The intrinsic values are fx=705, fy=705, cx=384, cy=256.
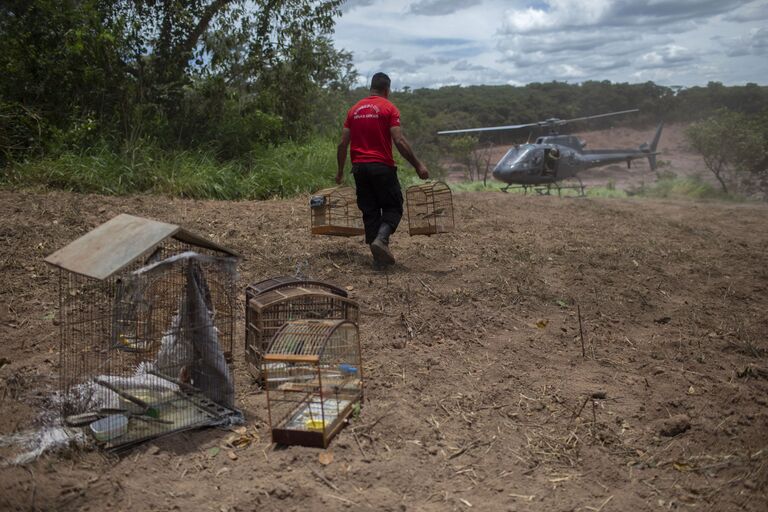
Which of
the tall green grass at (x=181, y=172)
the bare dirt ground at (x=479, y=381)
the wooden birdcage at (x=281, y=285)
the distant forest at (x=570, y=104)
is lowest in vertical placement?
the bare dirt ground at (x=479, y=381)

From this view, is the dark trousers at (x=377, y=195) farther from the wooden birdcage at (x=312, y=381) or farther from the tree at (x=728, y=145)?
the tree at (x=728, y=145)

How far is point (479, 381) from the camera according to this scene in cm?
489

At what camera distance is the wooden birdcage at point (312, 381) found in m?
3.90

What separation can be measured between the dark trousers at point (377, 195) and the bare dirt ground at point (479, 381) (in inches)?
19.9

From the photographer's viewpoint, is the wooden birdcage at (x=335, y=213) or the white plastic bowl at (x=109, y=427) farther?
the wooden birdcage at (x=335, y=213)

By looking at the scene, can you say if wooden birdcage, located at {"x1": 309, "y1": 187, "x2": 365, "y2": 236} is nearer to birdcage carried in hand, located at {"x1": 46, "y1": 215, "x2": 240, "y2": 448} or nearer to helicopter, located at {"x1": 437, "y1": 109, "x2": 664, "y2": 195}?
birdcage carried in hand, located at {"x1": 46, "y1": 215, "x2": 240, "y2": 448}

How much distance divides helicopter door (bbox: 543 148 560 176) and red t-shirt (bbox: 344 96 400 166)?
1067 centimetres

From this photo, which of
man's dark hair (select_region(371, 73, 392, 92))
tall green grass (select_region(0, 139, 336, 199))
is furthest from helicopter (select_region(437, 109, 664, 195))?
man's dark hair (select_region(371, 73, 392, 92))

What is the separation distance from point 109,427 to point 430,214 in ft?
15.6

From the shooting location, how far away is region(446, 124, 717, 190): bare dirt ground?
22.0 m

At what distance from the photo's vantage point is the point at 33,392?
4559 millimetres

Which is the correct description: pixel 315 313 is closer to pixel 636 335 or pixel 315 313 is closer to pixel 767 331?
pixel 636 335

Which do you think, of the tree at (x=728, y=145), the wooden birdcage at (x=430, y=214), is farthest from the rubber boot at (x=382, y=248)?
the tree at (x=728, y=145)

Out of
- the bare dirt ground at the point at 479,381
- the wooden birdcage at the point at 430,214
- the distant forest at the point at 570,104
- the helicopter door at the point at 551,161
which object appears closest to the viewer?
the bare dirt ground at the point at 479,381
